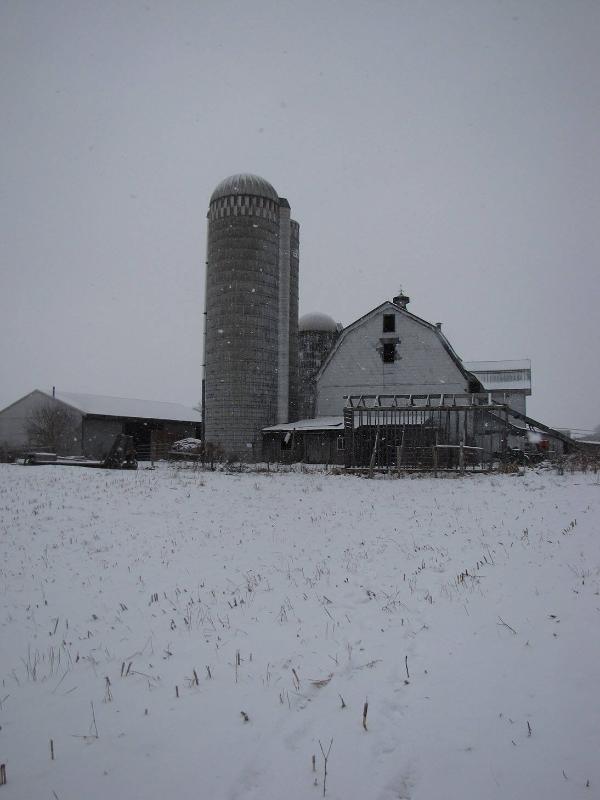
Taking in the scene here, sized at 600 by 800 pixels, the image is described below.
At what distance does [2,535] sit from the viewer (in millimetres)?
10523

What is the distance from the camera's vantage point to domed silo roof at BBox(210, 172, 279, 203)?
30.1 m

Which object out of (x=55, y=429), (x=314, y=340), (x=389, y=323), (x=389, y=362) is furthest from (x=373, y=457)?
(x=55, y=429)

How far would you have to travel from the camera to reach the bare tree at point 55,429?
3778 centimetres

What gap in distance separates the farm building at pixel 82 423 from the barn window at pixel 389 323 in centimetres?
1498

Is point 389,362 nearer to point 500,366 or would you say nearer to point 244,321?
point 244,321

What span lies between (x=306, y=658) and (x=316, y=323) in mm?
34823

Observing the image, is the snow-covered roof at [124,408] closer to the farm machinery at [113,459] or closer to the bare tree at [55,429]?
the bare tree at [55,429]

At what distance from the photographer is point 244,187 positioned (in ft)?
98.7

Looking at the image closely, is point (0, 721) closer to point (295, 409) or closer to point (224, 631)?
point (224, 631)

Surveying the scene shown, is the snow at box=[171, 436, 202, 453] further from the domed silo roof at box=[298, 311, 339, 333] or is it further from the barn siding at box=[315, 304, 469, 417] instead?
the domed silo roof at box=[298, 311, 339, 333]

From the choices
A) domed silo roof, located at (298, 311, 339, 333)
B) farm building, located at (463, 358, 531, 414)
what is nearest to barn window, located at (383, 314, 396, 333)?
domed silo roof, located at (298, 311, 339, 333)

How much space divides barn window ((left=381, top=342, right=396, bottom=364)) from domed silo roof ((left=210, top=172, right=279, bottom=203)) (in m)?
10.3

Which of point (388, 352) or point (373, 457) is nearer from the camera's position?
point (373, 457)

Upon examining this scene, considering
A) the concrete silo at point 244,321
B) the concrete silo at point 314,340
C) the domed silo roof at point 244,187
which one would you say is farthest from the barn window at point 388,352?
the domed silo roof at point 244,187
